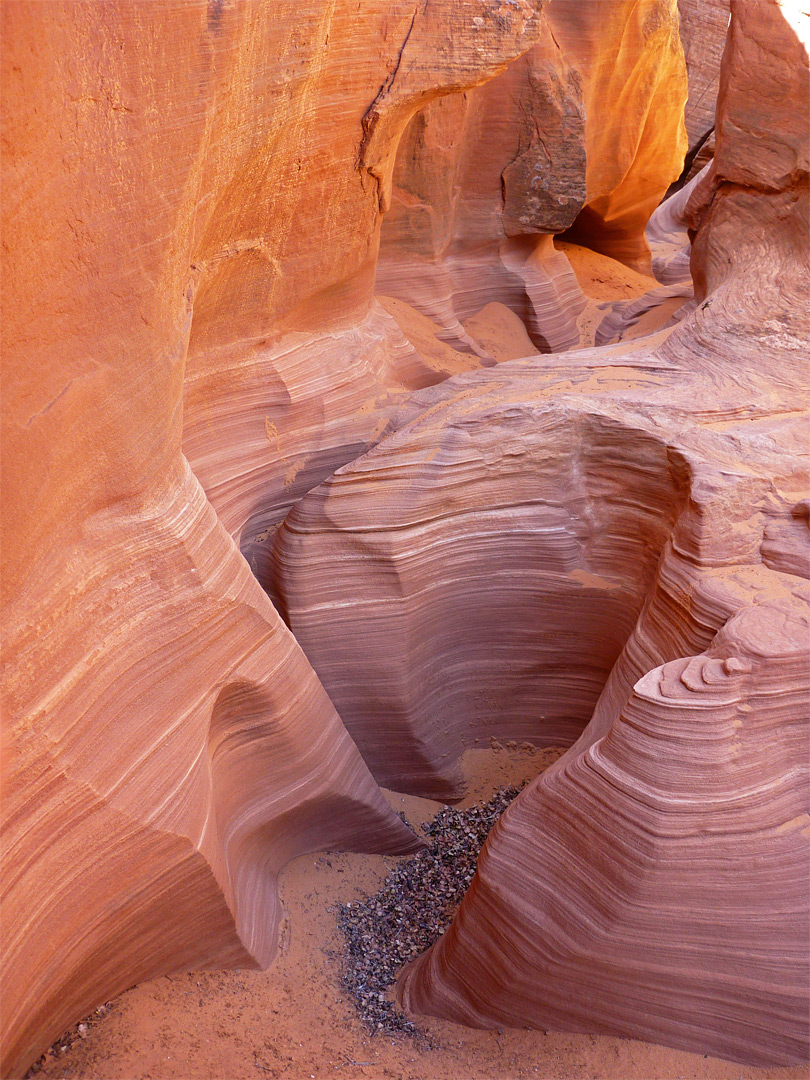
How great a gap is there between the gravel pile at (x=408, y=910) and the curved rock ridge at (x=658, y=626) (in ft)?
0.45

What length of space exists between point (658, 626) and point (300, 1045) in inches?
76.3

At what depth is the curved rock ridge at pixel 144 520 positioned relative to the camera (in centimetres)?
232

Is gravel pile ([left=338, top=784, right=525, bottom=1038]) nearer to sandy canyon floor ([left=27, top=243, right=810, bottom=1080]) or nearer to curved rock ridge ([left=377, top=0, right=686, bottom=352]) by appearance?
sandy canyon floor ([left=27, top=243, right=810, bottom=1080])

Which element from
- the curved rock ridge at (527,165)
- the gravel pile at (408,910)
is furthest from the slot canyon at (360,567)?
the curved rock ridge at (527,165)

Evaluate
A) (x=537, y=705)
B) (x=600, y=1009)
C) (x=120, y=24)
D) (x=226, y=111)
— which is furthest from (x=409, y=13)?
(x=600, y=1009)

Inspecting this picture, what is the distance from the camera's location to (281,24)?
3.56 metres

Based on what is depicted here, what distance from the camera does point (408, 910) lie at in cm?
379

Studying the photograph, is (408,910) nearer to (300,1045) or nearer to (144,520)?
(300,1045)

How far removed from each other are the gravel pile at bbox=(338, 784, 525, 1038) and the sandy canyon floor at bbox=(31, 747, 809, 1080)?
8 centimetres

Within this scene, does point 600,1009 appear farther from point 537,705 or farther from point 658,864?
point 537,705

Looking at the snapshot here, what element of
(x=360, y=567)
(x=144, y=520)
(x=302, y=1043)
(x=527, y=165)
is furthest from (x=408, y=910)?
(x=527, y=165)

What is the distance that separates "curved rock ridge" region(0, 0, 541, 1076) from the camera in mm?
2318

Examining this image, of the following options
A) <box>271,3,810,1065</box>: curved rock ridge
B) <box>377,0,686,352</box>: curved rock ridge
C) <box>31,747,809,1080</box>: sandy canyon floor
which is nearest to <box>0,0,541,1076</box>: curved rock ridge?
<box>31,747,809,1080</box>: sandy canyon floor

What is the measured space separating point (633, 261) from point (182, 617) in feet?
25.7
